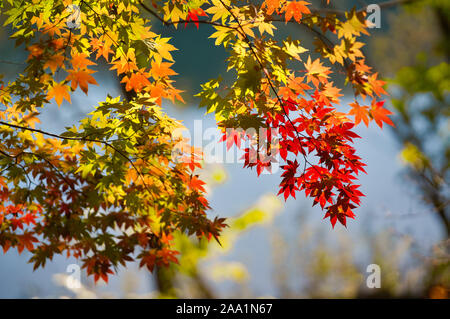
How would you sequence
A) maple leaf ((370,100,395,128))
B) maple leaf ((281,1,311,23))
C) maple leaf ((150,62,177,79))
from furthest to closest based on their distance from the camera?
maple leaf ((150,62,177,79)) → maple leaf ((281,1,311,23)) → maple leaf ((370,100,395,128))

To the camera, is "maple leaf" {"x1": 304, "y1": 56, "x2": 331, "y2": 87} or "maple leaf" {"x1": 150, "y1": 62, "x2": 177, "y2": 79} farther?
"maple leaf" {"x1": 150, "y1": 62, "x2": 177, "y2": 79}

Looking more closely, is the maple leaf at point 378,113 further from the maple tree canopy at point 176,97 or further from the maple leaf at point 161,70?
the maple leaf at point 161,70

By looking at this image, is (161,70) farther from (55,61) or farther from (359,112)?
(359,112)

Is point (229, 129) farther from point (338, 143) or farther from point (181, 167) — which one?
point (338, 143)

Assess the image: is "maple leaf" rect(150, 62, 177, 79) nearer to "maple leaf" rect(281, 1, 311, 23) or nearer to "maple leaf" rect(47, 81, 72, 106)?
"maple leaf" rect(47, 81, 72, 106)

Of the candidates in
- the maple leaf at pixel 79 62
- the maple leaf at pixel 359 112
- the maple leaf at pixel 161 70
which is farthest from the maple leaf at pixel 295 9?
the maple leaf at pixel 79 62

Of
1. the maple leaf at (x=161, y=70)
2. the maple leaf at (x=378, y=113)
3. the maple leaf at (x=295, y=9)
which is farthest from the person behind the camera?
the maple leaf at (x=161, y=70)

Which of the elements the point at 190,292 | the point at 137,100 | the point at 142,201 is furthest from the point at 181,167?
the point at 190,292

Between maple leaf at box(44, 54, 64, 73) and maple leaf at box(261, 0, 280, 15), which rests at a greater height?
maple leaf at box(261, 0, 280, 15)

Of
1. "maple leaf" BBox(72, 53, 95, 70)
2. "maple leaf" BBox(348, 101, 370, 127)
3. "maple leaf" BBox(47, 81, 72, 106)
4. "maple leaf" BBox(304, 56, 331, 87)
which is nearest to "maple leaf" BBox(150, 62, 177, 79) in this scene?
"maple leaf" BBox(72, 53, 95, 70)

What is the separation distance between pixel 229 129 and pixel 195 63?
450 centimetres

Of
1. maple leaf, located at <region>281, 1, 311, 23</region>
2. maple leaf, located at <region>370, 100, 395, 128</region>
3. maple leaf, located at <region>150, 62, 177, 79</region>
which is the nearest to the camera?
maple leaf, located at <region>370, 100, 395, 128</region>

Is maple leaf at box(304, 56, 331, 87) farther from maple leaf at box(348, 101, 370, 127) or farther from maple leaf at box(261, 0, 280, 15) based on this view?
maple leaf at box(261, 0, 280, 15)

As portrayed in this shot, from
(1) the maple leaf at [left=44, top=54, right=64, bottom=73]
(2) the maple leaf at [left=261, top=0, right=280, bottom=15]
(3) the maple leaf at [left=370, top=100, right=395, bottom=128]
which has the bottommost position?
(3) the maple leaf at [left=370, top=100, right=395, bottom=128]
